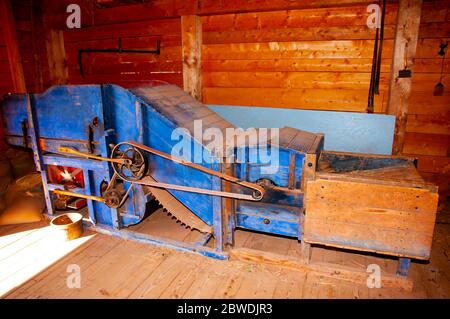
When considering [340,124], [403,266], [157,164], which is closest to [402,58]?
[340,124]

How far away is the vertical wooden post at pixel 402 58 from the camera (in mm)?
4258

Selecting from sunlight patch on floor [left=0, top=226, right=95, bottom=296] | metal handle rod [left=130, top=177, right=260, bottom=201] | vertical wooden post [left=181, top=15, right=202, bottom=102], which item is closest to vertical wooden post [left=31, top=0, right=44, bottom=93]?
vertical wooden post [left=181, top=15, right=202, bottom=102]

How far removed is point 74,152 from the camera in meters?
3.99

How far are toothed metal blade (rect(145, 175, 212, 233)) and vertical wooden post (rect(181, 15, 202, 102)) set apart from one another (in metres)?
2.41

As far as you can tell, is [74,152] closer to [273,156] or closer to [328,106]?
[273,156]

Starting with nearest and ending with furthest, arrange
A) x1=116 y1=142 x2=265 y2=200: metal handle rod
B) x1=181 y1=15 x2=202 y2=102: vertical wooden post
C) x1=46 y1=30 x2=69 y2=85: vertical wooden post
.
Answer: x1=116 y1=142 x2=265 y2=200: metal handle rod
x1=181 y1=15 x2=202 y2=102: vertical wooden post
x1=46 y1=30 x2=69 y2=85: vertical wooden post

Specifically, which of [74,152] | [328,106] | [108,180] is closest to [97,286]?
[108,180]

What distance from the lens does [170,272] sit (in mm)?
3498

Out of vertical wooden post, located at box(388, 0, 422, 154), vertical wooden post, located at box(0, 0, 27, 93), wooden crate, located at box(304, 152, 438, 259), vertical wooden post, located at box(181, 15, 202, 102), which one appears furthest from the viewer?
vertical wooden post, located at box(0, 0, 27, 93)

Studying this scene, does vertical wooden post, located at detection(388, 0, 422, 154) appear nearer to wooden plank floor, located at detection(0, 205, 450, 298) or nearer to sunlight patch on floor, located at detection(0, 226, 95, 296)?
wooden plank floor, located at detection(0, 205, 450, 298)

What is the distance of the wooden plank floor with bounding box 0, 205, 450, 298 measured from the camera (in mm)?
3176
